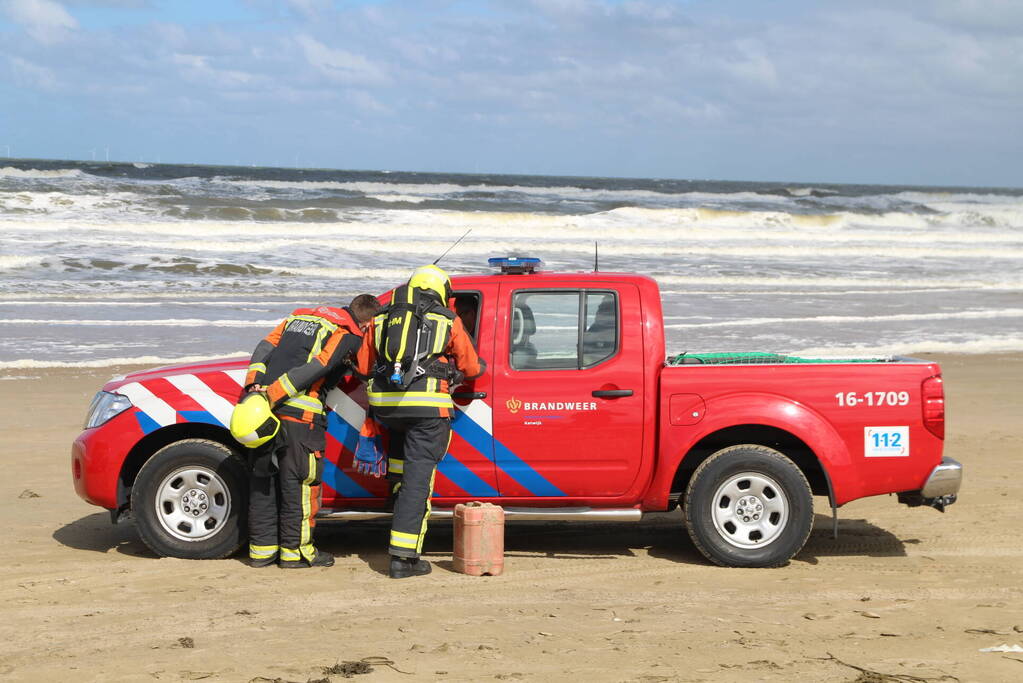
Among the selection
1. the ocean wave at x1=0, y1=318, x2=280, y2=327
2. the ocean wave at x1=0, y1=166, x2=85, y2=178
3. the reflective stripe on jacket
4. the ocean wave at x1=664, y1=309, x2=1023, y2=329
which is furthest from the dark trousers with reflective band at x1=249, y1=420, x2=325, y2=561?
the ocean wave at x1=0, y1=166, x2=85, y2=178

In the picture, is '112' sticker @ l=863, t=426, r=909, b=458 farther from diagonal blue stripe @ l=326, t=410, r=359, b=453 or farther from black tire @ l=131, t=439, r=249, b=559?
black tire @ l=131, t=439, r=249, b=559

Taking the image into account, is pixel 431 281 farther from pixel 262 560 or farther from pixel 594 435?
pixel 262 560

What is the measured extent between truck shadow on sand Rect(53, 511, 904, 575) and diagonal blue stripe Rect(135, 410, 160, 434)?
75 cm

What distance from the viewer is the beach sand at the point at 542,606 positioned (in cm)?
480

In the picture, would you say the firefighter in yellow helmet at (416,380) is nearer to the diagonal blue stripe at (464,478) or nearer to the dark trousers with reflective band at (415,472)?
the dark trousers with reflective band at (415,472)

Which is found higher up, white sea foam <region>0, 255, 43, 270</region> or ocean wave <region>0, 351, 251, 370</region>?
white sea foam <region>0, 255, 43, 270</region>

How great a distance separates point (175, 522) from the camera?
651 cm

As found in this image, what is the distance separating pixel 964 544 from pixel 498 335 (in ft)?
10.1

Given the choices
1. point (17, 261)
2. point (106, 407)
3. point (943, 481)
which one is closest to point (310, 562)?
point (106, 407)

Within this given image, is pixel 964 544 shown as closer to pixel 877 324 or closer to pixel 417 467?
pixel 417 467

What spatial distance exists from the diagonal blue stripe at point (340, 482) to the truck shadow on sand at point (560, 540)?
1.33 feet

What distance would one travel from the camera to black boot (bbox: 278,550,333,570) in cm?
638

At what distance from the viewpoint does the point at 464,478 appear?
6430mm

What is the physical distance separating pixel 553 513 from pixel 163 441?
224 centimetres
